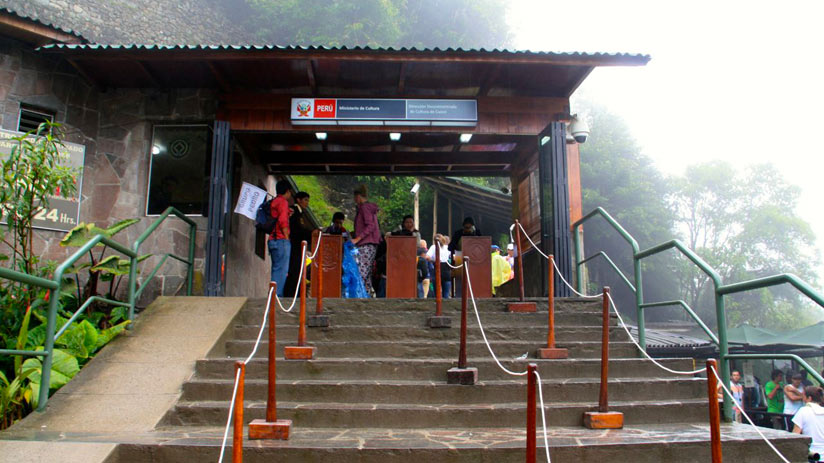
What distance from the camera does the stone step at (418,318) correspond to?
6734 mm

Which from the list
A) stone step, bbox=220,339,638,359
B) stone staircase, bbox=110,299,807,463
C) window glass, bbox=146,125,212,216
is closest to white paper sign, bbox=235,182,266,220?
window glass, bbox=146,125,212,216

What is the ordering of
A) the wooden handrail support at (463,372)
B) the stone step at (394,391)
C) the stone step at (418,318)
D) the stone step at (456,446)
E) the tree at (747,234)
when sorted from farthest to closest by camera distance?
the tree at (747,234), the stone step at (418,318), the wooden handrail support at (463,372), the stone step at (394,391), the stone step at (456,446)

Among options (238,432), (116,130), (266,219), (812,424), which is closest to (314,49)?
(266,219)

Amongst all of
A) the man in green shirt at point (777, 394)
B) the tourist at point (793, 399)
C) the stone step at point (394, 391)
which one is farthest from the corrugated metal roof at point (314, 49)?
the man in green shirt at point (777, 394)

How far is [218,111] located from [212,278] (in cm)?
254

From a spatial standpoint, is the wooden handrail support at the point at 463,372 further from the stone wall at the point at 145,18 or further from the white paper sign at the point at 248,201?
the stone wall at the point at 145,18

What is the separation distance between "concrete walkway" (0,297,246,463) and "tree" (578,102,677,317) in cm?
3267

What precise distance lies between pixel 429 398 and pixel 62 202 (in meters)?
6.26

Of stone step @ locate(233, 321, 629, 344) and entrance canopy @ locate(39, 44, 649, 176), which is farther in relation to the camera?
entrance canopy @ locate(39, 44, 649, 176)

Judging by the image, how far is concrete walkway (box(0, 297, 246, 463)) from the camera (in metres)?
4.24

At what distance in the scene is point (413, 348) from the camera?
608cm

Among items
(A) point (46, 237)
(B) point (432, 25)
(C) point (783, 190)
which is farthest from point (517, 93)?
(C) point (783, 190)

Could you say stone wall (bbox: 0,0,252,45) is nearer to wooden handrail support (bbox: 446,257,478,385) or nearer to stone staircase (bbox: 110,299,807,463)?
stone staircase (bbox: 110,299,807,463)

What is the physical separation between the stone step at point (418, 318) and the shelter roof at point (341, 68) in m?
3.49
